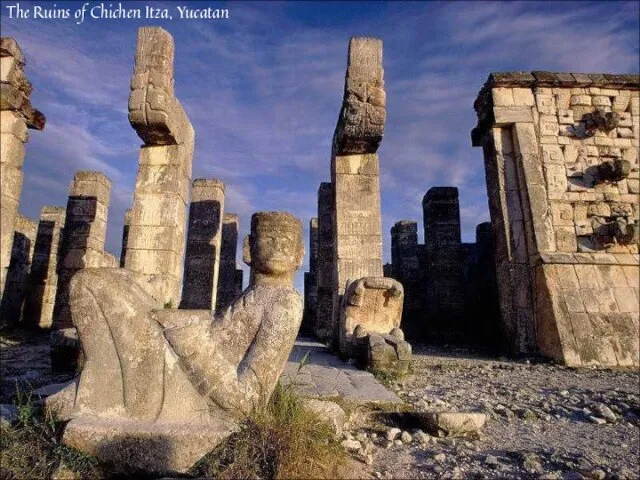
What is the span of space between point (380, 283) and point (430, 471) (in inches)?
137

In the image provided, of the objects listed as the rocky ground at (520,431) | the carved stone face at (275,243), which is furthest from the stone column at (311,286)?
the carved stone face at (275,243)

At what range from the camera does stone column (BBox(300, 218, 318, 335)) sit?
13109 millimetres

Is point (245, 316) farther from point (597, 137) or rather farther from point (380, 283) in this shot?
point (597, 137)

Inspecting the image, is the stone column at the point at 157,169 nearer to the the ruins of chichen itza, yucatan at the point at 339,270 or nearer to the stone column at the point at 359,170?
the the ruins of chichen itza, yucatan at the point at 339,270

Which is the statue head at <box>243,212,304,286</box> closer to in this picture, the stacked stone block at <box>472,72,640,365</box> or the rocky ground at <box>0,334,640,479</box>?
the rocky ground at <box>0,334,640,479</box>

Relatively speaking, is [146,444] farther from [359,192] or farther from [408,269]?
[408,269]

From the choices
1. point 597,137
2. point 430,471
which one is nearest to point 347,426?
point 430,471

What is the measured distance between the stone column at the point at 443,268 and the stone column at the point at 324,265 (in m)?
2.48

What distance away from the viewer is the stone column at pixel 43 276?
11875mm

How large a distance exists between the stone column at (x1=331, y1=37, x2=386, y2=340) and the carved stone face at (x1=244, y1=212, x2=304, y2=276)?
3717 millimetres

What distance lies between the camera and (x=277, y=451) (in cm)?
216

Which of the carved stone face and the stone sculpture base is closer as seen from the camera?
the stone sculpture base

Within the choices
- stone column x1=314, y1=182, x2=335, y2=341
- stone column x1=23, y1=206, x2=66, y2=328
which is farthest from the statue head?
stone column x1=23, y1=206, x2=66, y2=328

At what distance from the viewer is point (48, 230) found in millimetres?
12781
